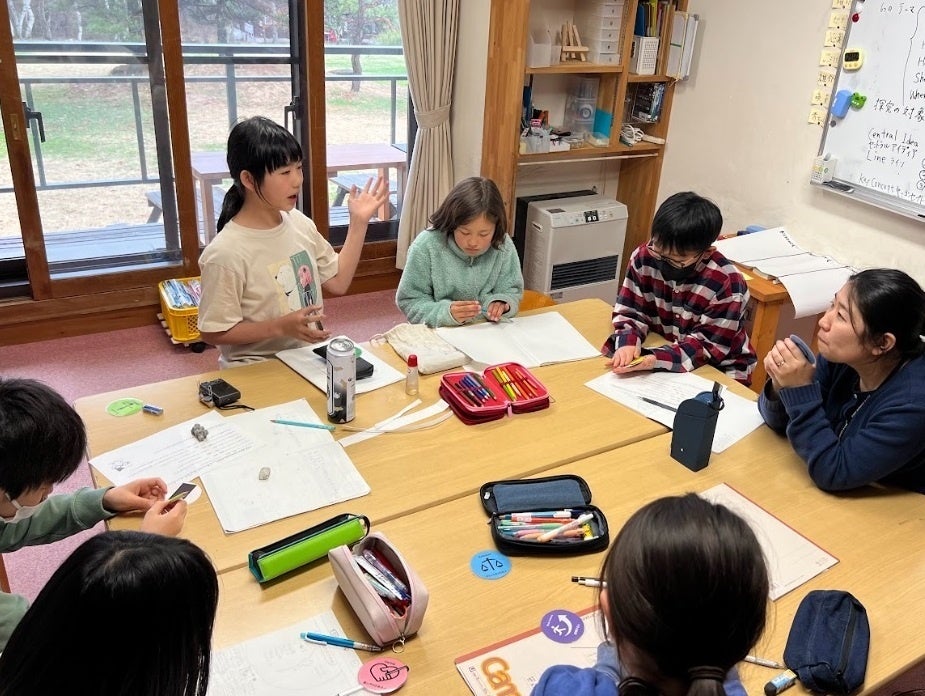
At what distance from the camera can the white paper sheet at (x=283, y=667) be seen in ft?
3.67

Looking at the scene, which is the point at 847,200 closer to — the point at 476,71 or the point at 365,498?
the point at 476,71

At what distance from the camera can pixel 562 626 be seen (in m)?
1.26

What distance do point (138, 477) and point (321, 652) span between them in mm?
618

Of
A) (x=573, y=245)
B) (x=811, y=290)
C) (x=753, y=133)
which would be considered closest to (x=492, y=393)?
(x=811, y=290)

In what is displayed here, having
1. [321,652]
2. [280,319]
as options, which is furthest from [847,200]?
[321,652]

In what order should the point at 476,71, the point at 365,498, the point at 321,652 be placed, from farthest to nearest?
the point at 476,71 < the point at 365,498 < the point at 321,652

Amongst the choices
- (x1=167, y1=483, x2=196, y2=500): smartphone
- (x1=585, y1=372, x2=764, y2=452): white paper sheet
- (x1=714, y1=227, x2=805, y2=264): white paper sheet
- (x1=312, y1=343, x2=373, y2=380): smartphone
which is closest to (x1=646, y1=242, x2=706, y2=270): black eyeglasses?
(x1=585, y1=372, x2=764, y2=452): white paper sheet

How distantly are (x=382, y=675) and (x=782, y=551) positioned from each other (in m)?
0.80

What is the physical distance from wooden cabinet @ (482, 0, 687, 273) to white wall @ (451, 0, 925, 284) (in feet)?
0.24

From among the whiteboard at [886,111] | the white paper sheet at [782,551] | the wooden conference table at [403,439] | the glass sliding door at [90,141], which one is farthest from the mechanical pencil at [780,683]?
the glass sliding door at [90,141]

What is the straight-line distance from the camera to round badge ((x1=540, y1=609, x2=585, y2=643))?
4.08 feet

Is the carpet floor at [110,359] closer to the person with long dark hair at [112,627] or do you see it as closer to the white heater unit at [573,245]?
the white heater unit at [573,245]

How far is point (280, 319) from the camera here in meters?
2.03

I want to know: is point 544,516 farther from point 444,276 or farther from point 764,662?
point 444,276
